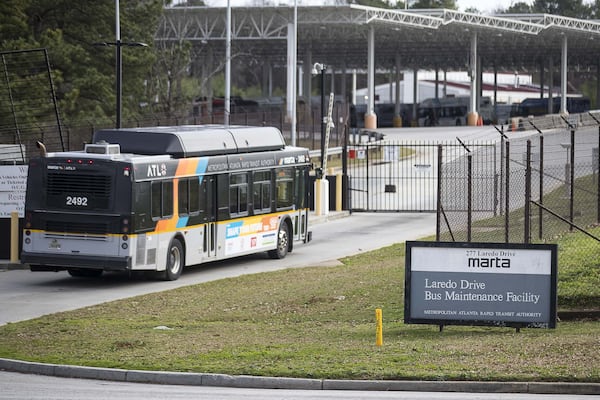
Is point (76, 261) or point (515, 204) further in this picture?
point (515, 204)

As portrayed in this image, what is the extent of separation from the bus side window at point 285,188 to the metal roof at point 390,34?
4373cm

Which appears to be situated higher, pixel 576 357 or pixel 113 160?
pixel 113 160

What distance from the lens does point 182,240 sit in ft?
81.0

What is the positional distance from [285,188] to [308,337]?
13209 mm

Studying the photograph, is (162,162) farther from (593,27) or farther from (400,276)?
(593,27)

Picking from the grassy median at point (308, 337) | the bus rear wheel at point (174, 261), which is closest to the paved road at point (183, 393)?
the grassy median at point (308, 337)

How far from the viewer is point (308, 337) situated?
1606 cm

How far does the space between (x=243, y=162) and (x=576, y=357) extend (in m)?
14.4

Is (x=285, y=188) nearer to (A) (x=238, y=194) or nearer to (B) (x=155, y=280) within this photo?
(A) (x=238, y=194)

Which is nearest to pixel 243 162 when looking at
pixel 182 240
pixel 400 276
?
pixel 182 240

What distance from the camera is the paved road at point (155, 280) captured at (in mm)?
21047

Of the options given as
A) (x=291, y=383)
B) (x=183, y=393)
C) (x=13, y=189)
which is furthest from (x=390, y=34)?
(x=183, y=393)

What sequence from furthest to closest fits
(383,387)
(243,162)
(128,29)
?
(128,29), (243,162), (383,387)

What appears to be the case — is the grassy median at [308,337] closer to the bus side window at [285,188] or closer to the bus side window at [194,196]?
the bus side window at [194,196]
